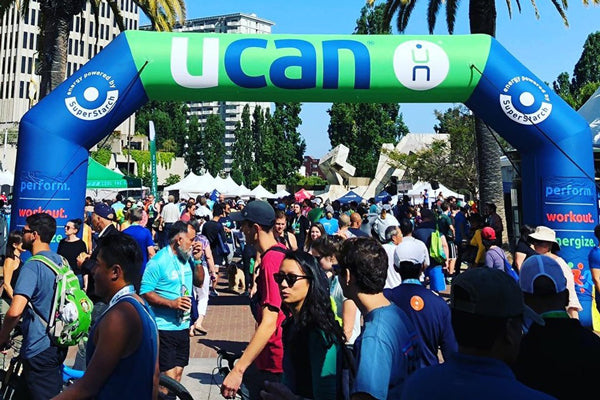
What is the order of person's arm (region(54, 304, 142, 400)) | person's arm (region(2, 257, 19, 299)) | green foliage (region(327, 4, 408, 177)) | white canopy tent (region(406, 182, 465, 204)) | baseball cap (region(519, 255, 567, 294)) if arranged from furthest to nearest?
green foliage (region(327, 4, 408, 177)), white canopy tent (region(406, 182, 465, 204)), person's arm (region(2, 257, 19, 299)), baseball cap (region(519, 255, 567, 294)), person's arm (region(54, 304, 142, 400))

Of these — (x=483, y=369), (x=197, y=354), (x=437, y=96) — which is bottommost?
(x=197, y=354)

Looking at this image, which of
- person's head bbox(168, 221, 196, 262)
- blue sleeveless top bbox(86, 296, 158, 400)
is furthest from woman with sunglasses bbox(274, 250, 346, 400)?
person's head bbox(168, 221, 196, 262)

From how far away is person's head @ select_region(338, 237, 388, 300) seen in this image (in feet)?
9.98

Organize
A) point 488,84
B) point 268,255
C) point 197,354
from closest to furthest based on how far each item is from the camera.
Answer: point 268,255 → point 197,354 → point 488,84

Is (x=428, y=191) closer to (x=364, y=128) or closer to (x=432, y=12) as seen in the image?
(x=432, y=12)

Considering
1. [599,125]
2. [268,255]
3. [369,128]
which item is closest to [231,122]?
[369,128]

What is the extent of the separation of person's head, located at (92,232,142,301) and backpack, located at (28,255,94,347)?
4.09ft

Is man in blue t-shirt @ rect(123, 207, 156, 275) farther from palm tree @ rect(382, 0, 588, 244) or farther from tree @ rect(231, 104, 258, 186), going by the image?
tree @ rect(231, 104, 258, 186)

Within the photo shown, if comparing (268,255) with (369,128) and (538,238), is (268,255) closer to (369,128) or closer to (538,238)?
(538,238)

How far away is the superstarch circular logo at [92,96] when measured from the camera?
27.5 ft

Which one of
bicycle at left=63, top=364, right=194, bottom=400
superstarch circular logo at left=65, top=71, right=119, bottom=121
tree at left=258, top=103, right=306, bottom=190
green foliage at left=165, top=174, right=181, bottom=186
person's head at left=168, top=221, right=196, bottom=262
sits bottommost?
bicycle at left=63, top=364, right=194, bottom=400

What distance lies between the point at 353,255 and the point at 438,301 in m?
0.83

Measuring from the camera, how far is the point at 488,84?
28.7ft

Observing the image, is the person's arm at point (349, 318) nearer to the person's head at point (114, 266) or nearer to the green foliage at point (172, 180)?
the person's head at point (114, 266)
